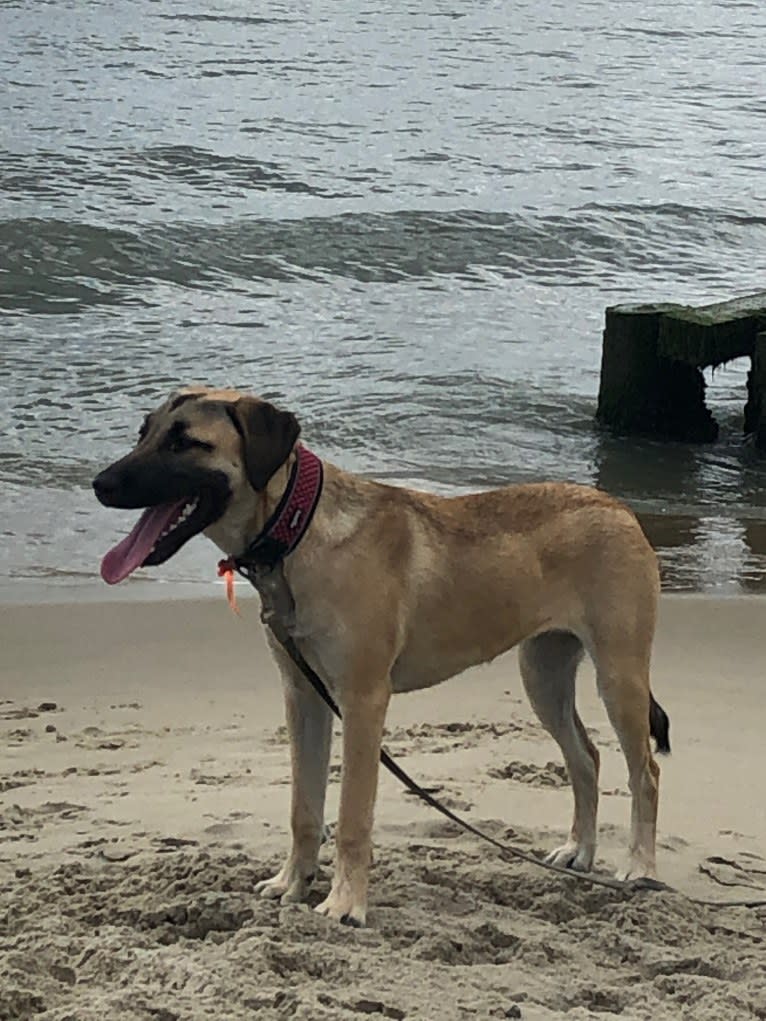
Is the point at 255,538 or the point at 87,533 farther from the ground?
the point at 255,538

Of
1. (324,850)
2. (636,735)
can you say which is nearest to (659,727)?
(636,735)

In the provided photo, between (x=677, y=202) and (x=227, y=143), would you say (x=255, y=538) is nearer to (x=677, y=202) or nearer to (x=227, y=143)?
(x=677, y=202)

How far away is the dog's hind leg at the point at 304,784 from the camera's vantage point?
15.6 ft

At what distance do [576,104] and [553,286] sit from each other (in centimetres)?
1441

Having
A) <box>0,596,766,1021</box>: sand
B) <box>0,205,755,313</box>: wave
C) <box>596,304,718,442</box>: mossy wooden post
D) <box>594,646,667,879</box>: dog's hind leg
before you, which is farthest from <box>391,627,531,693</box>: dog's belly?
<box>0,205,755,313</box>: wave

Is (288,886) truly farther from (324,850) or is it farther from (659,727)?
(659,727)

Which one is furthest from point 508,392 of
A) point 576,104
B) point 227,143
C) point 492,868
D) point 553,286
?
point 576,104

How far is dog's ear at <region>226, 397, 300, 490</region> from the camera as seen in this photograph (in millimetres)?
4320

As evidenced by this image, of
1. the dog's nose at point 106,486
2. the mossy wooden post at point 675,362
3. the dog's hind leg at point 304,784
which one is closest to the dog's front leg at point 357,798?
the dog's hind leg at point 304,784

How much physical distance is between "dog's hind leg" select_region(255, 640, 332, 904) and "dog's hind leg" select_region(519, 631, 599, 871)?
0.74m

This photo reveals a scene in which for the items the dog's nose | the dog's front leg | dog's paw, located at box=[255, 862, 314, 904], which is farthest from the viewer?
dog's paw, located at box=[255, 862, 314, 904]

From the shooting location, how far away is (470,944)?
14.6 ft

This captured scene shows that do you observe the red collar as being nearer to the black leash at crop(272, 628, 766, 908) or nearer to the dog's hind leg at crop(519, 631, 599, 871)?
the black leash at crop(272, 628, 766, 908)

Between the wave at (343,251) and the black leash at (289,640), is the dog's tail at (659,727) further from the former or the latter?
the wave at (343,251)
